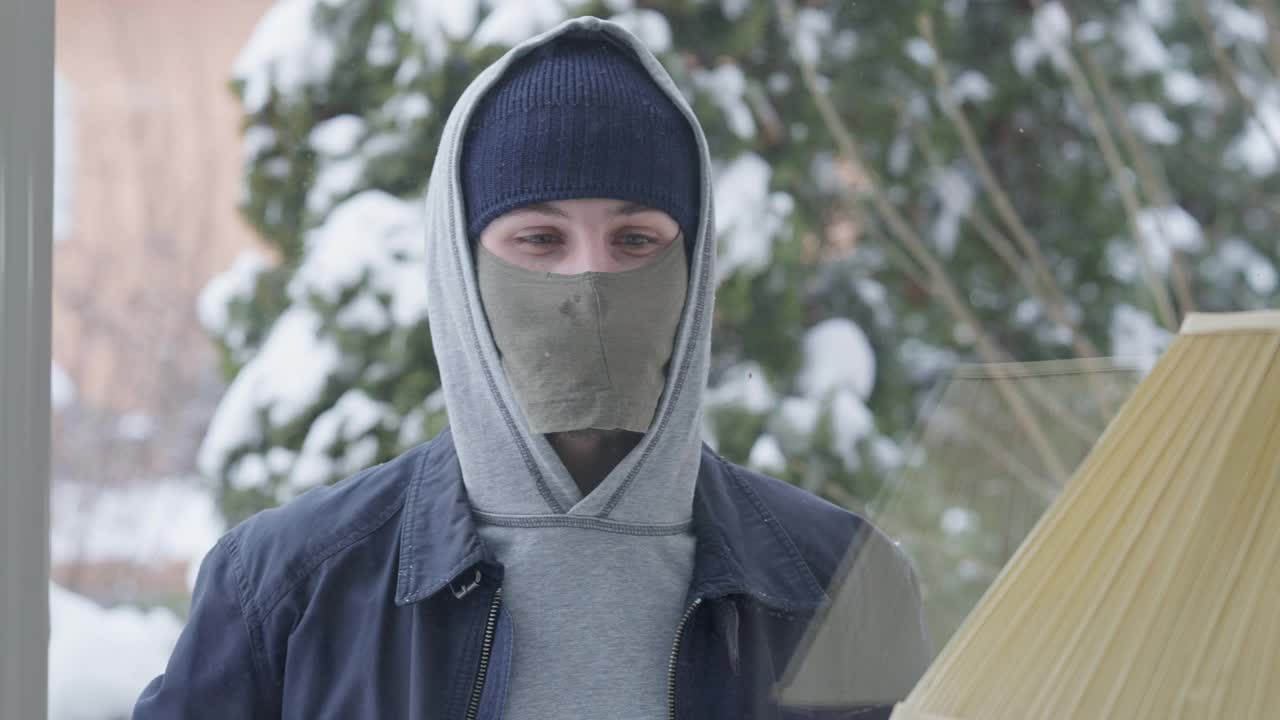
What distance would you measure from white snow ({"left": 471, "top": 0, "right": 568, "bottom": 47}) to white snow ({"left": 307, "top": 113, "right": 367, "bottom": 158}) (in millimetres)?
207

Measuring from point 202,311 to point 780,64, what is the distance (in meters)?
0.89

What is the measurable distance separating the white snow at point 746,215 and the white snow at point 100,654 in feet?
2.87

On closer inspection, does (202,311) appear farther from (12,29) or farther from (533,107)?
(533,107)

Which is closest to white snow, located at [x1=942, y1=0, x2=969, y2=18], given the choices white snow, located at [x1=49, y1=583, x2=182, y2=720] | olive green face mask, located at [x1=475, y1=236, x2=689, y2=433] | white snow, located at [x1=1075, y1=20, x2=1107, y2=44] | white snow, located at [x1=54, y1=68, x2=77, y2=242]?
white snow, located at [x1=1075, y1=20, x2=1107, y2=44]

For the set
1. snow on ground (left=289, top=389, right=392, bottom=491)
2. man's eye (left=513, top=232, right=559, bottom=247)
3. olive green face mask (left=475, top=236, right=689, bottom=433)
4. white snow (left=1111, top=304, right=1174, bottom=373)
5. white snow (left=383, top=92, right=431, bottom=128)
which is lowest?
snow on ground (left=289, top=389, right=392, bottom=491)

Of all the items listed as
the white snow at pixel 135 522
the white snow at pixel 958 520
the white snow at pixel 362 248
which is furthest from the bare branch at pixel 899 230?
the white snow at pixel 135 522

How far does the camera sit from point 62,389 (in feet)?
5.14

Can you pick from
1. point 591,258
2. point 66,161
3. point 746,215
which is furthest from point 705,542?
point 66,161

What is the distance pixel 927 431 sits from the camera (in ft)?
2.52

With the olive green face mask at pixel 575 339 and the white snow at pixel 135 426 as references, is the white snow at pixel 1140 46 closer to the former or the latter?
the olive green face mask at pixel 575 339

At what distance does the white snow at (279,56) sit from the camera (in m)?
1.78

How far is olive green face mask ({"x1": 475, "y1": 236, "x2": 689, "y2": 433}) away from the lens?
Answer: 0.96m

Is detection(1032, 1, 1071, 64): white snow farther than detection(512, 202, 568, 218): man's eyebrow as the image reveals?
Yes

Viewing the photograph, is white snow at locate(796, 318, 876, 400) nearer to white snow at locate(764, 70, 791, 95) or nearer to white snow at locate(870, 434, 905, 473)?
white snow at locate(870, 434, 905, 473)
